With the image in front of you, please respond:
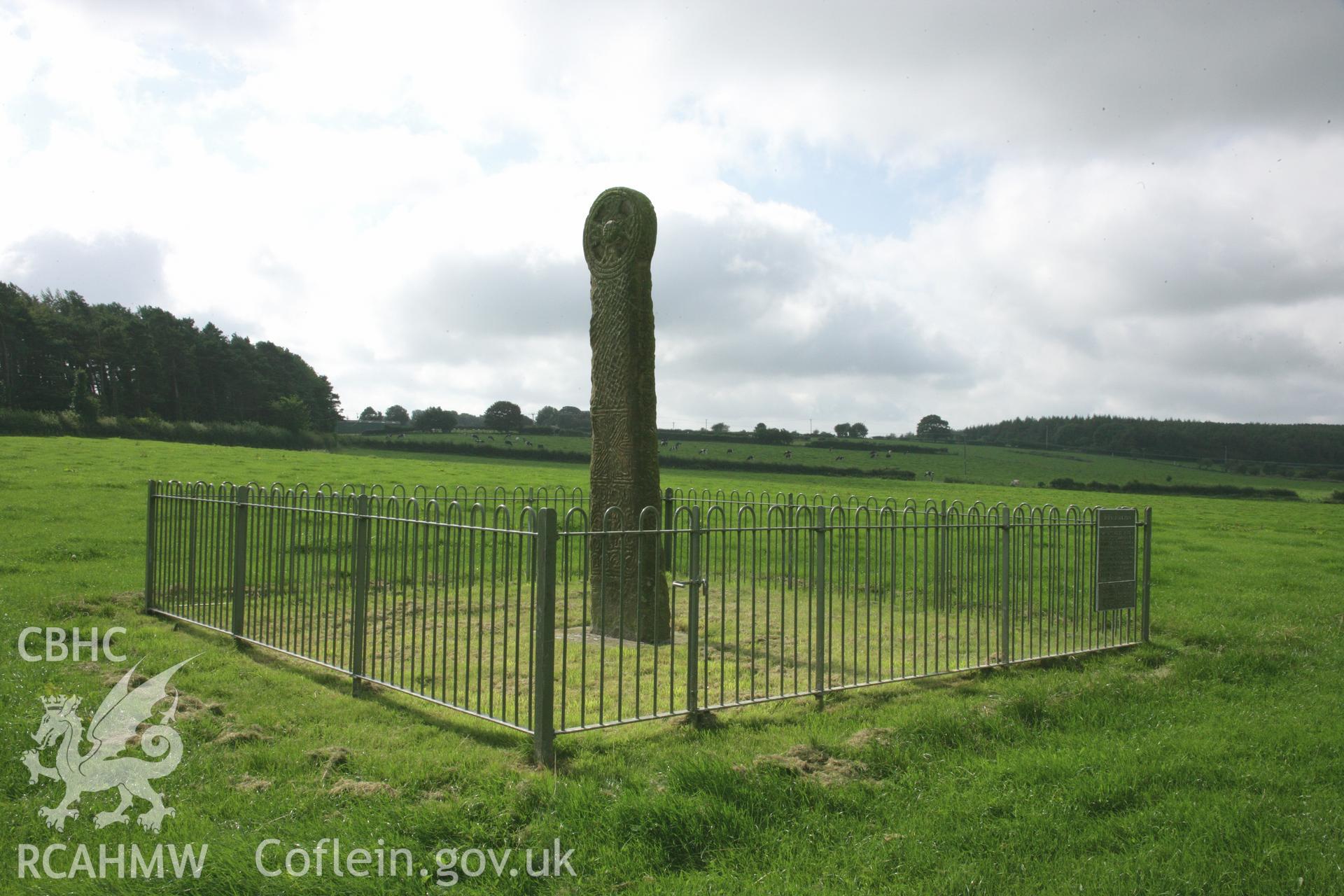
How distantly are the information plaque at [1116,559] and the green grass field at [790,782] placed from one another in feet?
2.13

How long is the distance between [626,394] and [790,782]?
5316mm

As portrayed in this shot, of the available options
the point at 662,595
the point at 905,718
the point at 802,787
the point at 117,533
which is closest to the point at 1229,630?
the point at 905,718

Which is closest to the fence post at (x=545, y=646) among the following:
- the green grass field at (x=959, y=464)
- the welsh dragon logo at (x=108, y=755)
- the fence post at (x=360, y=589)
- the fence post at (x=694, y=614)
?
the fence post at (x=694, y=614)

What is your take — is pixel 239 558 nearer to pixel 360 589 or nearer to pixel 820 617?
pixel 360 589

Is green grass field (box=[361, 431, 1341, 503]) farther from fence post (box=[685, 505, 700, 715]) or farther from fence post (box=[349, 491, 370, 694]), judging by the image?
fence post (box=[685, 505, 700, 715])

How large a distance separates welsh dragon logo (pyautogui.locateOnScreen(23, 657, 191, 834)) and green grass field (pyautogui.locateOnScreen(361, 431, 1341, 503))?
41.1 meters

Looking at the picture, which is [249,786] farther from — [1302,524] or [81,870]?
[1302,524]

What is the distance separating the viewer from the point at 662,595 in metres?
9.46

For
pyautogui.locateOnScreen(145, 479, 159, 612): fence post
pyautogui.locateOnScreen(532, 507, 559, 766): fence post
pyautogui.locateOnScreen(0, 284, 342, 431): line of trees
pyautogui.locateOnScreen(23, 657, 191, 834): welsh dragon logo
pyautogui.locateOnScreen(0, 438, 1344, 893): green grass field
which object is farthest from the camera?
pyautogui.locateOnScreen(0, 284, 342, 431): line of trees

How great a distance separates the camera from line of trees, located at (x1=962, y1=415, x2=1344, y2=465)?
240 feet

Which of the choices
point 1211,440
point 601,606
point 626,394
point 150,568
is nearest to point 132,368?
point 150,568

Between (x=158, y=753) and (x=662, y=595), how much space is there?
5223 millimetres

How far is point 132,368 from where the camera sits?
5750 cm

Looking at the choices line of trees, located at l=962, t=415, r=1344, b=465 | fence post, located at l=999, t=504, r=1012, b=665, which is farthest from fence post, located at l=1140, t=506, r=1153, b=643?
line of trees, located at l=962, t=415, r=1344, b=465
